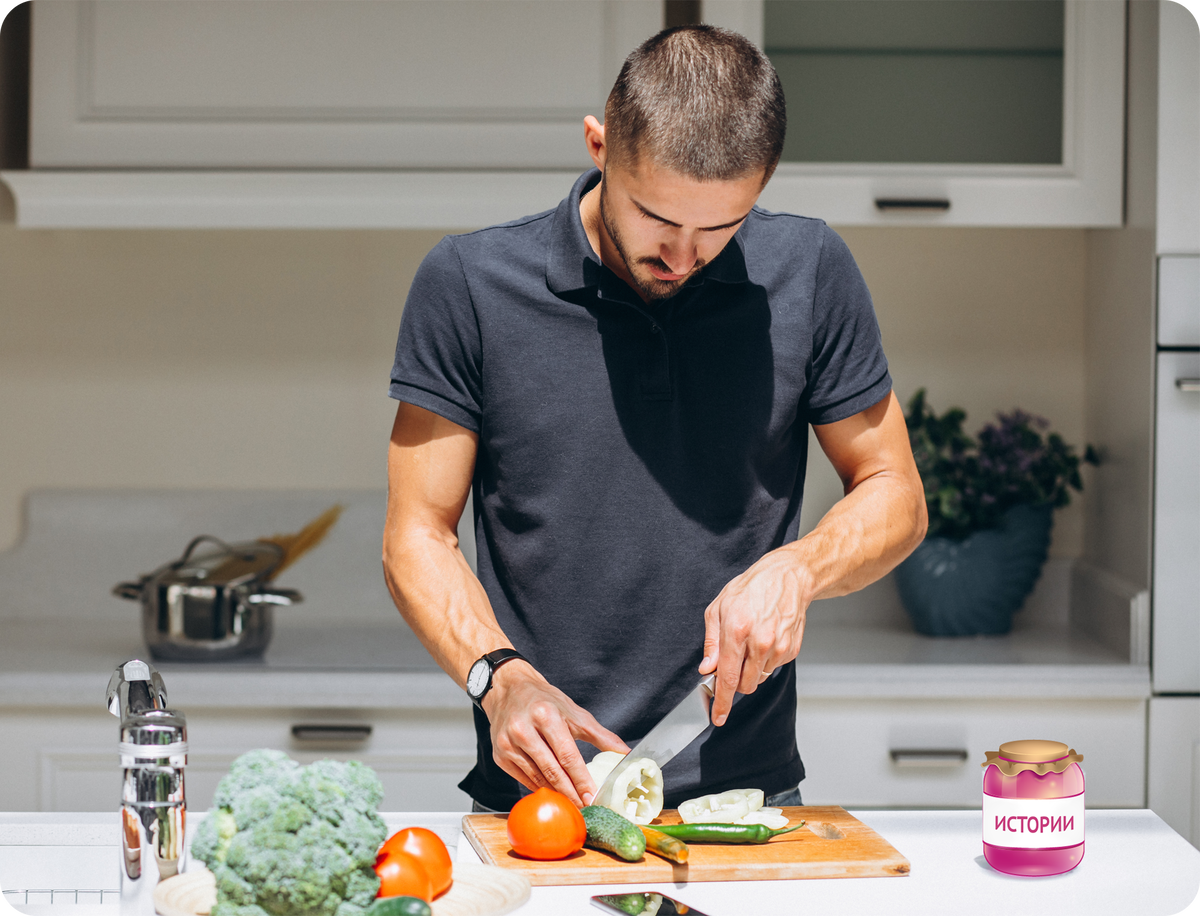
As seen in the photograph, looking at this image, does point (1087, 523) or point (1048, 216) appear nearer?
point (1048, 216)

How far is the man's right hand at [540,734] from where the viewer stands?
1.04m

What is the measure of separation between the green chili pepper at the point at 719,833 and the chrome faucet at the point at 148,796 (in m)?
0.40

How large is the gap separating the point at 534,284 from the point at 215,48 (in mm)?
1232

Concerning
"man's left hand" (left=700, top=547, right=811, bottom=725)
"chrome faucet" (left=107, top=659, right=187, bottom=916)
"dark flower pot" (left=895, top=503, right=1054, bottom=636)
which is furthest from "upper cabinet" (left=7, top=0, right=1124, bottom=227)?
"chrome faucet" (left=107, top=659, right=187, bottom=916)

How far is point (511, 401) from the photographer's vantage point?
1.24 metres

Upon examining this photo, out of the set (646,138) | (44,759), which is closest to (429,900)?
(646,138)

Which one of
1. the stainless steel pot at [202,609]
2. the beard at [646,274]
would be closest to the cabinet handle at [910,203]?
the beard at [646,274]

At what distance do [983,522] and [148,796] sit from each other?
185 cm

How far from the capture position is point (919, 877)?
98cm

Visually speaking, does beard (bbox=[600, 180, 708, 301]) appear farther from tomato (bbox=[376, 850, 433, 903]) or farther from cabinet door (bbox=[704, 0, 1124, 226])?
cabinet door (bbox=[704, 0, 1124, 226])

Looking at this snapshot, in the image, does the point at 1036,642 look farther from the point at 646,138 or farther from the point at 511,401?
the point at 646,138

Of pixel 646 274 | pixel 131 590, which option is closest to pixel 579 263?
pixel 646 274

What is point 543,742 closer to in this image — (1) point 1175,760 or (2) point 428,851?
(2) point 428,851

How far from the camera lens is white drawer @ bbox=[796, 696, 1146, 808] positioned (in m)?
2.04
